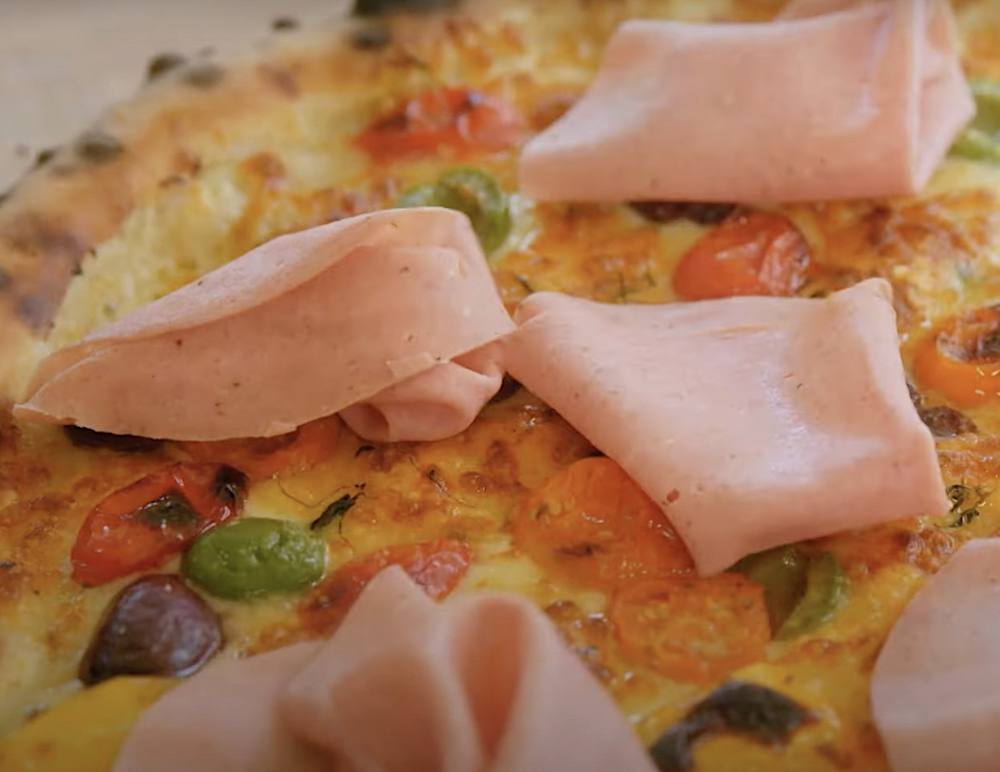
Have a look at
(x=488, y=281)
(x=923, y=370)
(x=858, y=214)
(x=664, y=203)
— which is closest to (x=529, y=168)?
(x=664, y=203)

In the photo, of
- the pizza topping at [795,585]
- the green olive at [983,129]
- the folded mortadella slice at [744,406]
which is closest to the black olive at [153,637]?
the folded mortadella slice at [744,406]

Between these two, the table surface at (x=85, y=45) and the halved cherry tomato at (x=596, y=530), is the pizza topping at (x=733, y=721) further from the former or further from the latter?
the table surface at (x=85, y=45)

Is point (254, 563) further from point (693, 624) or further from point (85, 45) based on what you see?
point (85, 45)

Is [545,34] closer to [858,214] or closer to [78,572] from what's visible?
[858,214]

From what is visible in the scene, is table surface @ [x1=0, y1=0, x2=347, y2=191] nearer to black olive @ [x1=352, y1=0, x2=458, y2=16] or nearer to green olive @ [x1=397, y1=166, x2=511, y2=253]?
black olive @ [x1=352, y1=0, x2=458, y2=16]

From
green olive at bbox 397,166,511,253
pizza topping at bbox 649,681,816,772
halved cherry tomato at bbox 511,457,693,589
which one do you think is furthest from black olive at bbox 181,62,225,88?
pizza topping at bbox 649,681,816,772

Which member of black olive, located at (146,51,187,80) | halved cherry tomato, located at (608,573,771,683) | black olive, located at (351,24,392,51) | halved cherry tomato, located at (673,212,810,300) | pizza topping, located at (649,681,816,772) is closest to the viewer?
pizza topping, located at (649,681,816,772)

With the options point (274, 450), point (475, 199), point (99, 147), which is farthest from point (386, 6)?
point (274, 450)
